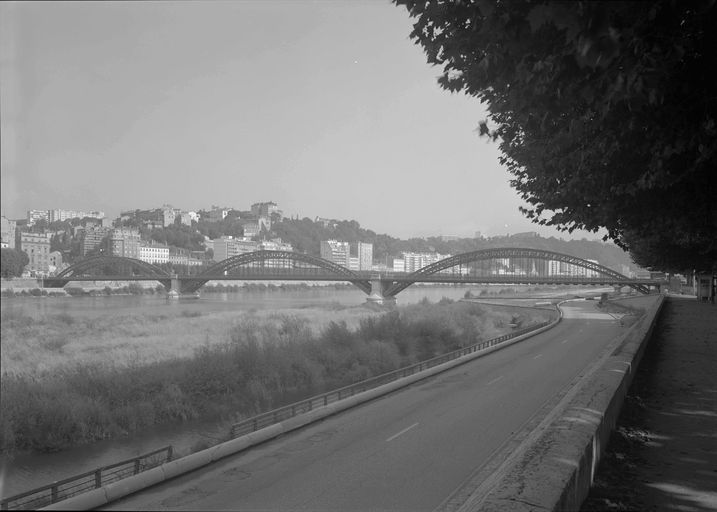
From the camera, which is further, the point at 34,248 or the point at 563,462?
the point at 34,248

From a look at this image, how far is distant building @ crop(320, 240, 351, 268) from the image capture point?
4955 inches

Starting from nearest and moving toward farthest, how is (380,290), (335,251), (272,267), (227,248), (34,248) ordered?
(34,248), (380,290), (272,267), (227,248), (335,251)

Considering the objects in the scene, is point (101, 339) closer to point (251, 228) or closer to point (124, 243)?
point (124, 243)

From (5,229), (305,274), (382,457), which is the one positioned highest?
(5,229)

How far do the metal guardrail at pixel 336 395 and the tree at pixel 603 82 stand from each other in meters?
7.57

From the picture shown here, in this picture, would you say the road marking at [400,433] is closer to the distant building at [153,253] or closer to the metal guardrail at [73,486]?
the metal guardrail at [73,486]

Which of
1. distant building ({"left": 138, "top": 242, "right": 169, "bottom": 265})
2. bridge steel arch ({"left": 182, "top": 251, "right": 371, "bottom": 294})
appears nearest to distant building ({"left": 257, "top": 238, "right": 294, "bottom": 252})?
bridge steel arch ({"left": 182, "top": 251, "right": 371, "bottom": 294})

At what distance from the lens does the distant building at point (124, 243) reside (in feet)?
194

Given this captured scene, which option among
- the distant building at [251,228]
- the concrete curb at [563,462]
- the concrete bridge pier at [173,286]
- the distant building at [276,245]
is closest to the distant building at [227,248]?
the distant building at [276,245]

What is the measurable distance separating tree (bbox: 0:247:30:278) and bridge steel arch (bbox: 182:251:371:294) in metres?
53.7

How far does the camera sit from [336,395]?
1961 centimetres

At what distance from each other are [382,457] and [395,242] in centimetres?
17429

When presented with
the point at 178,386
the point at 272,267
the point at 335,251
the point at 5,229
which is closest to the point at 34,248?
the point at 178,386

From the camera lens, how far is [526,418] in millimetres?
12438
